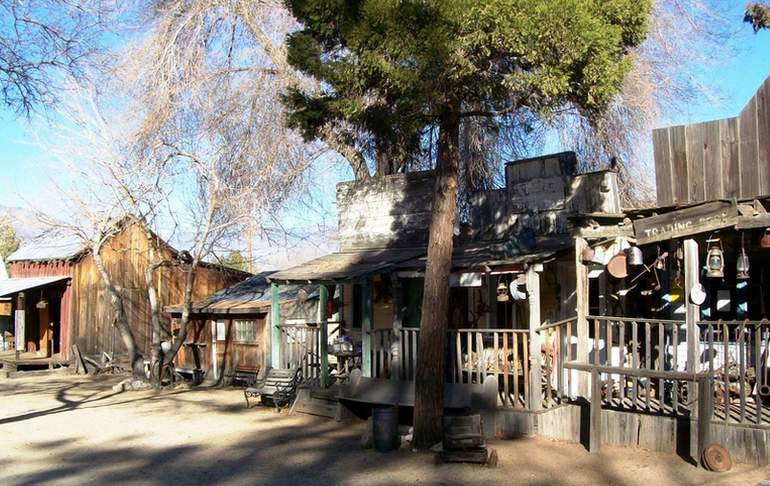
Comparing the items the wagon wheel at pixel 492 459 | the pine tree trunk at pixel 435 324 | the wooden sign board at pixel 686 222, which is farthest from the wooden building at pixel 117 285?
the wooden sign board at pixel 686 222

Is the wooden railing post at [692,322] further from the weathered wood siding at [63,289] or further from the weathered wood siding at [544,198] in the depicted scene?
the weathered wood siding at [63,289]

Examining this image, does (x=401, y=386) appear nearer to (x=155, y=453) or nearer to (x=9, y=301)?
(x=155, y=453)

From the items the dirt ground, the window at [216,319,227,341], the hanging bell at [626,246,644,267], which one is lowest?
the dirt ground

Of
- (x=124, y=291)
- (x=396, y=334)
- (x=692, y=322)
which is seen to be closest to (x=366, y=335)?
(x=396, y=334)

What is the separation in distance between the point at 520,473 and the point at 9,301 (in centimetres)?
2402

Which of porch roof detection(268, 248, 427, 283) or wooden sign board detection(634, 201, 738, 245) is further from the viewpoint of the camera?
porch roof detection(268, 248, 427, 283)

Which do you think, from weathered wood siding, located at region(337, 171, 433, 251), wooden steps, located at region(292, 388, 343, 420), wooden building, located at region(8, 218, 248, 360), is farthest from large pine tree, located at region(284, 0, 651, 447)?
wooden building, located at region(8, 218, 248, 360)

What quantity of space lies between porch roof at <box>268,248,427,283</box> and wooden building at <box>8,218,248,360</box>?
32.3ft

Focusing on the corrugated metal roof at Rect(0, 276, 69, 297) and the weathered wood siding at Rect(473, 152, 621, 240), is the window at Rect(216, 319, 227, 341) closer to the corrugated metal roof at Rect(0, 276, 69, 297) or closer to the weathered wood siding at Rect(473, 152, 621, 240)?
the corrugated metal roof at Rect(0, 276, 69, 297)

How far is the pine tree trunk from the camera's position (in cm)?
1004

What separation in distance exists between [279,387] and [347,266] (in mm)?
2694

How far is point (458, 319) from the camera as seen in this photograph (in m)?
14.1

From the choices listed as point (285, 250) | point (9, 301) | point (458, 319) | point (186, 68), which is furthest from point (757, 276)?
point (9, 301)

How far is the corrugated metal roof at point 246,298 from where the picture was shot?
18641 millimetres
